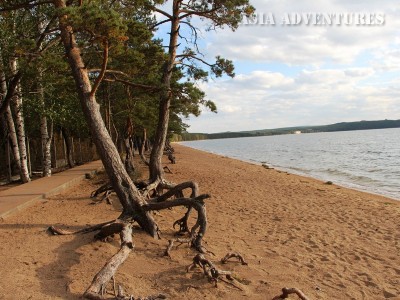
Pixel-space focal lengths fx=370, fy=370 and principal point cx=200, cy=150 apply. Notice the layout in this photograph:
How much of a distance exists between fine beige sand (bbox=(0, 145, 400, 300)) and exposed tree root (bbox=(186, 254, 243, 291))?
0.27 feet

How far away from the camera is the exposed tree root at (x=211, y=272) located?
5.01 m

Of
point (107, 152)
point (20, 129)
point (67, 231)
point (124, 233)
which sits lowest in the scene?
point (67, 231)

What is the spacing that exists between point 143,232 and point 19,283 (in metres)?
2.49

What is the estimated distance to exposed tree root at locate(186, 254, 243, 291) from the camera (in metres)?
5.01

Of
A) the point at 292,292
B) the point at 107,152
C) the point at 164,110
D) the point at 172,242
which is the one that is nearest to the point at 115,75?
the point at 164,110

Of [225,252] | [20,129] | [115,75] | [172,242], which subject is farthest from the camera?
[20,129]

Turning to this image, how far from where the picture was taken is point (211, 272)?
197 inches

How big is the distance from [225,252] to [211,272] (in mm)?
Result: 1646

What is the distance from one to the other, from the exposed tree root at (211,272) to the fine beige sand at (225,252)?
0.08 meters

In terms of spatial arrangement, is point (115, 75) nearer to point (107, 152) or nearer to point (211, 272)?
point (107, 152)

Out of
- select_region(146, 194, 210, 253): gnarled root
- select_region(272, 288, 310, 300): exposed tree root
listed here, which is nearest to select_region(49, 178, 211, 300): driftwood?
select_region(146, 194, 210, 253): gnarled root

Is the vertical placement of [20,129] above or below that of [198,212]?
above

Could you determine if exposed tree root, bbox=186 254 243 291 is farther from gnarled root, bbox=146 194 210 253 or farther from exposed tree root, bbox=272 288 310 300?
gnarled root, bbox=146 194 210 253

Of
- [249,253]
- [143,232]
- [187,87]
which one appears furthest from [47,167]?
[249,253]
